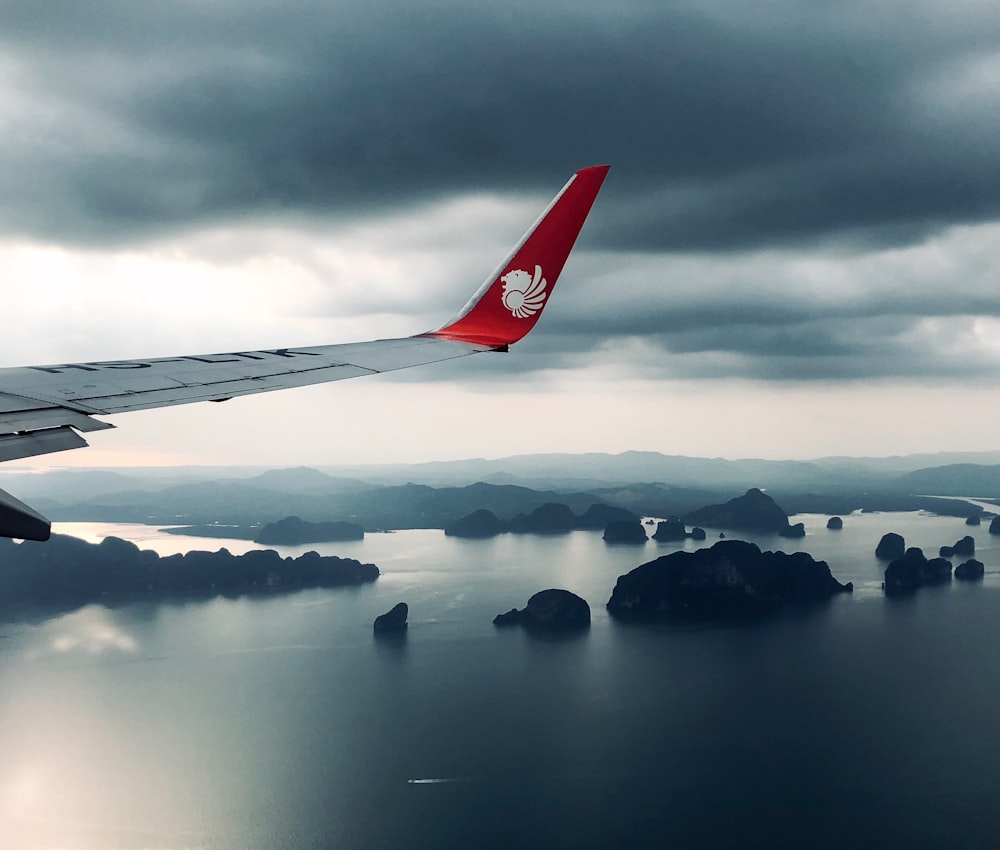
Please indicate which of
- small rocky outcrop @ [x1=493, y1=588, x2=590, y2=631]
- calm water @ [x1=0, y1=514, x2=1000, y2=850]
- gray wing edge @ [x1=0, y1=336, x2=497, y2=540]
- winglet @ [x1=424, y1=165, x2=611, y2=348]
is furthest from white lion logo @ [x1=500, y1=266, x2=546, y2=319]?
small rocky outcrop @ [x1=493, y1=588, x2=590, y2=631]

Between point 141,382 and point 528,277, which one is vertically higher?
point 528,277

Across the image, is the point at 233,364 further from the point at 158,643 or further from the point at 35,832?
the point at 158,643

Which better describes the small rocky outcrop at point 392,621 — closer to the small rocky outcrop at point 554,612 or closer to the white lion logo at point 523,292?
the small rocky outcrop at point 554,612

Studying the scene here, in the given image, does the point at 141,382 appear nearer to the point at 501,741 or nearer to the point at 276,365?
the point at 276,365

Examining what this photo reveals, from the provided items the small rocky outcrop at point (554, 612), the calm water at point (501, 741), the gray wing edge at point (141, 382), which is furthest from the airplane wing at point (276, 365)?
the small rocky outcrop at point (554, 612)

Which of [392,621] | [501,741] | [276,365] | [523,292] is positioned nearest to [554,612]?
[392,621]
